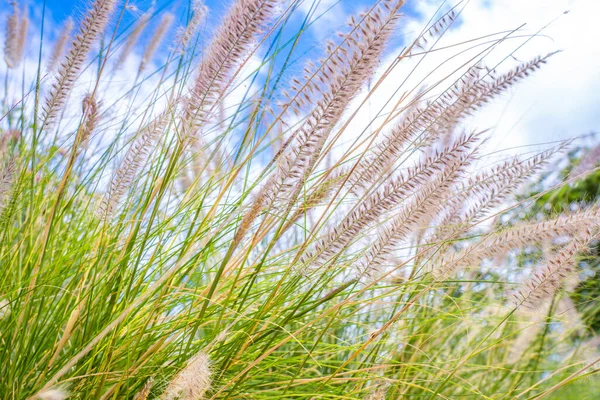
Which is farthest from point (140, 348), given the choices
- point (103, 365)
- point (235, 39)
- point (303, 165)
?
point (235, 39)

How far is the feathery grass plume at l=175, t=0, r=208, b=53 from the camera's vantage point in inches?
58.7

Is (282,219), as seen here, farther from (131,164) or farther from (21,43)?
(21,43)

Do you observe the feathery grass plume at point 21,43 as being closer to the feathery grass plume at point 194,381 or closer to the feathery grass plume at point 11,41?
the feathery grass plume at point 11,41

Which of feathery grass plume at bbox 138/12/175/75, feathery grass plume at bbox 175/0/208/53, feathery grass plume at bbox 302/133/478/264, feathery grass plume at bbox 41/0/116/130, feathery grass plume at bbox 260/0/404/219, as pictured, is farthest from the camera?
feathery grass plume at bbox 138/12/175/75

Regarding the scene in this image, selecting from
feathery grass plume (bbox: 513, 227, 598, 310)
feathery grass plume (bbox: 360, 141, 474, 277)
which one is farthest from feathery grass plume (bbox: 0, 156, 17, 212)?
feathery grass plume (bbox: 513, 227, 598, 310)

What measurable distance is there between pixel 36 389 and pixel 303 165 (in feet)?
2.58

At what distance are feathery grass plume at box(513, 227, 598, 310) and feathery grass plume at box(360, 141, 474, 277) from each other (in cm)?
28

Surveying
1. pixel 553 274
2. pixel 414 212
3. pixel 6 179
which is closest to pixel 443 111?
pixel 414 212

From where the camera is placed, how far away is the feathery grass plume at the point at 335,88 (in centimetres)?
107

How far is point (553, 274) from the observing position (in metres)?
1.27

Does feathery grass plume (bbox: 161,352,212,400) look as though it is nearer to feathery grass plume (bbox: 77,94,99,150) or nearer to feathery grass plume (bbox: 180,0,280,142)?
feathery grass plume (bbox: 180,0,280,142)

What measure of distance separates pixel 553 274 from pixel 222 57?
837 mm

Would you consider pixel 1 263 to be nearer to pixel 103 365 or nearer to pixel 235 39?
pixel 103 365

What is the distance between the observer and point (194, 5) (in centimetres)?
152
